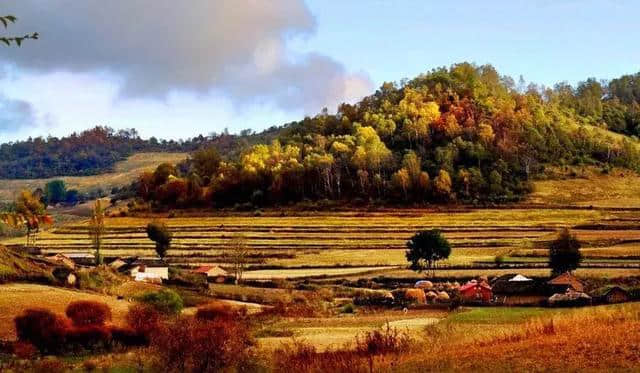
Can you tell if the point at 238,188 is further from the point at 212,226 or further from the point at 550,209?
the point at 550,209

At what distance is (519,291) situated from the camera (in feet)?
166

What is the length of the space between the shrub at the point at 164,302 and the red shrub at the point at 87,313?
5214 millimetres

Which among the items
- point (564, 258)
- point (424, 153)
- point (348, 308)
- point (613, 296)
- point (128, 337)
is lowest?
point (348, 308)

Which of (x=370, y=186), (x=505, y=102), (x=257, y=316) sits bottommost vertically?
(x=257, y=316)

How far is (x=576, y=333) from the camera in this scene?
22.1 metres

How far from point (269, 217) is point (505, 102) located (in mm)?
57761

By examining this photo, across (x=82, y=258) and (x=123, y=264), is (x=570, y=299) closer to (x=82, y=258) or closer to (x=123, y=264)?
(x=123, y=264)

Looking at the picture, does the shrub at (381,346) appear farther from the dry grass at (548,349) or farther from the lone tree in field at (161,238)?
the lone tree in field at (161,238)

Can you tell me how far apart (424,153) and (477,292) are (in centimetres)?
8178

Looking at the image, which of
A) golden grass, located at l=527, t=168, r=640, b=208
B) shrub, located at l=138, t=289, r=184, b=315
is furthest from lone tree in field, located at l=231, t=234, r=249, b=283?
golden grass, located at l=527, t=168, r=640, b=208

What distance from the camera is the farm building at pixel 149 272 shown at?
62019 mm

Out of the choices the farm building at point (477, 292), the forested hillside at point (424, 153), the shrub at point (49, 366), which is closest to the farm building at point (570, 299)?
the farm building at point (477, 292)

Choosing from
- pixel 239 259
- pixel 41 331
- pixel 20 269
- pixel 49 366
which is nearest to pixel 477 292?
pixel 239 259

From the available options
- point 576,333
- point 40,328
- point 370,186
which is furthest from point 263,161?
point 576,333
